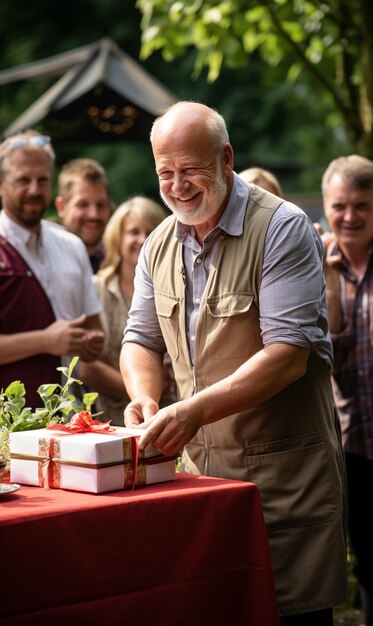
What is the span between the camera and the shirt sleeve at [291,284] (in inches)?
134

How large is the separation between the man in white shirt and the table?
6.13 feet

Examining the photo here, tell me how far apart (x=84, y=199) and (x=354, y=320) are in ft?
5.77

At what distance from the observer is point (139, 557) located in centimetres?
296

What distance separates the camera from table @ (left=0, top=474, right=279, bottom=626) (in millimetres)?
2773

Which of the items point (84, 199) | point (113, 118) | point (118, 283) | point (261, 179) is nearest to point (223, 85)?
point (113, 118)

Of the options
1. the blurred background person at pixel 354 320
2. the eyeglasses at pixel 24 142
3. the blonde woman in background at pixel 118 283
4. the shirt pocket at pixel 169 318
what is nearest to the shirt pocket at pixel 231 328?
the shirt pocket at pixel 169 318

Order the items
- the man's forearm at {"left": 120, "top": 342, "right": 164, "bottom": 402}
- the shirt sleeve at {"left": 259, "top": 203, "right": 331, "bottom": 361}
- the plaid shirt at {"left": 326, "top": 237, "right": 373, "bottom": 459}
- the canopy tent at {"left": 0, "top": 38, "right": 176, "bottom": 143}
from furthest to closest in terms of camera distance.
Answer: the canopy tent at {"left": 0, "top": 38, "right": 176, "bottom": 143} → the plaid shirt at {"left": 326, "top": 237, "right": 373, "bottom": 459} → the man's forearm at {"left": 120, "top": 342, "right": 164, "bottom": 402} → the shirt sleeve at {"left": 259, "top": 203, "right": 331, "bottom": 361}

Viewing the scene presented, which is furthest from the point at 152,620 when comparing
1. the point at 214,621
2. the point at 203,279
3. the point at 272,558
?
the point at 203,279

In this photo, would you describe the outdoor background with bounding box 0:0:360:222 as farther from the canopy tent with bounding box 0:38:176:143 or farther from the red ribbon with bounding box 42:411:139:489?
the red ribbon with bounding box 42:411:139:489

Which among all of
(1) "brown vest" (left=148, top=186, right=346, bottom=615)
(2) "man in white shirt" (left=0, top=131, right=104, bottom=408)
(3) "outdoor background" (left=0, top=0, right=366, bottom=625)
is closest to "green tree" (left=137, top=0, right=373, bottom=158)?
(3) "outdoor background" (left=0, top=0, right=366, bottom=625)

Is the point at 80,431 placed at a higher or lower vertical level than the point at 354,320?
lower

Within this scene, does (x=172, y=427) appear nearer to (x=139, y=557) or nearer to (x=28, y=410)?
(x=139, y=557)

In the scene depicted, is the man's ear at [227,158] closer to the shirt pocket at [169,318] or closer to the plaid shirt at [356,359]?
the shirt pocket at [169,318]

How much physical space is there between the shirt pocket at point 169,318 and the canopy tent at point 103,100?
501cm
